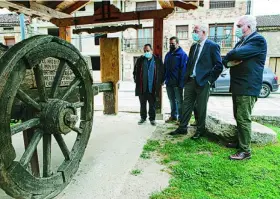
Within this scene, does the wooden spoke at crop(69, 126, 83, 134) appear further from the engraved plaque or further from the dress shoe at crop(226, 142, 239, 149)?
the dress shoe at crop(226, 142, 239, 149)

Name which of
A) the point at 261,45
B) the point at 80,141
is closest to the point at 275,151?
the point at 261,45

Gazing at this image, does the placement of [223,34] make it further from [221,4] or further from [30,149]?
[30,149]

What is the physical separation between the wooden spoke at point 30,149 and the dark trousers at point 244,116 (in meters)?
2.46

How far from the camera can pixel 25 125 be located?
1.87 m

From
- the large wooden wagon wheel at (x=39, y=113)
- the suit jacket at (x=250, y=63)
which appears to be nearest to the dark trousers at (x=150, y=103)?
the suit jacket at (x=250, y=63)

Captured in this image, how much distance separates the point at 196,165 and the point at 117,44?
3.51 metres

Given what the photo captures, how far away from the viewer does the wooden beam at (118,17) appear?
4.93m

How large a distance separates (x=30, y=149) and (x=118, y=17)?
3.94m

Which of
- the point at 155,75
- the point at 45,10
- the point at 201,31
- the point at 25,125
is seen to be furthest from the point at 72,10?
the point at 25,125

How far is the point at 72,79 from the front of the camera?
8.79 ft

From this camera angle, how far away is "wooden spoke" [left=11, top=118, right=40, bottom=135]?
1.76m

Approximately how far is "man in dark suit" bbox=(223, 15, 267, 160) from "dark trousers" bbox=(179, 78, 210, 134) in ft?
1.83

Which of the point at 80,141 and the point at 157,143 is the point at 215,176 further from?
the point at 80,141

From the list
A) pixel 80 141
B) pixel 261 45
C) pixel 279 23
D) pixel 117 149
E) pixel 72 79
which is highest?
pixel 279 23
